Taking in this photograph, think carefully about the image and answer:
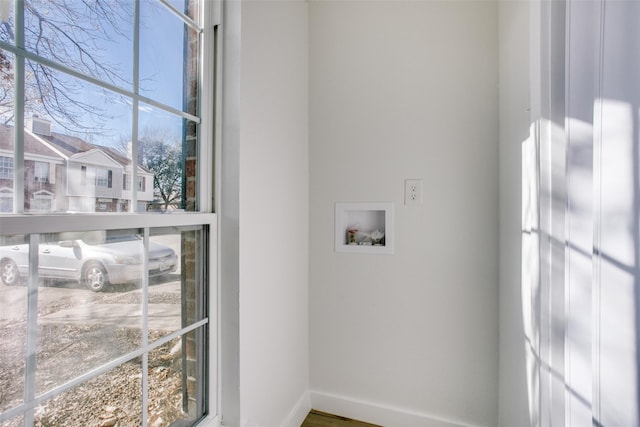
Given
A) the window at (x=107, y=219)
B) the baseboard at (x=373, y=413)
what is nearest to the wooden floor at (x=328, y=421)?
the baseboard at (x=373, y=413)

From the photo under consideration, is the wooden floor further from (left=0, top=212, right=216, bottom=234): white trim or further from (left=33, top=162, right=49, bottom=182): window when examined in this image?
(left=33, top=162, right=49, bottom=182): window

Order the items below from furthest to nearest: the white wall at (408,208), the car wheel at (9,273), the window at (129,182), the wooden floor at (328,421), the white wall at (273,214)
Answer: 1. the wooden floor at (328,421)
2. the white wall at (408,208)
3. the white wall at (273,214)
4. the window at (129,182)
5. the car wheel at (9,273)

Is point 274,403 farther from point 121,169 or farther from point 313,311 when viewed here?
point 121,169

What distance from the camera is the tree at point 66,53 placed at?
0.61m

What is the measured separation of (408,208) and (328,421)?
123cm

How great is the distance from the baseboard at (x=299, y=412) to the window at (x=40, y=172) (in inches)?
55.4

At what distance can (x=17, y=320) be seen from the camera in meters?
0.60

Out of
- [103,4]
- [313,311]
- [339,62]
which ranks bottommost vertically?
[313,311]

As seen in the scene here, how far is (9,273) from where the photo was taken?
583mm

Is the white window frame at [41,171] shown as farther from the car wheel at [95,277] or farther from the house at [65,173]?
the car wheel at [95,277]

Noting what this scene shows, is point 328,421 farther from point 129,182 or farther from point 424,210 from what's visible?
point 129,182

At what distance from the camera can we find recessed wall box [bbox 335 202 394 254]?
1.66 meters

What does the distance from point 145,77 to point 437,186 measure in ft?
4.37

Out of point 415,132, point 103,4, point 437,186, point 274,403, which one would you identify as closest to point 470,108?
point 415,132
